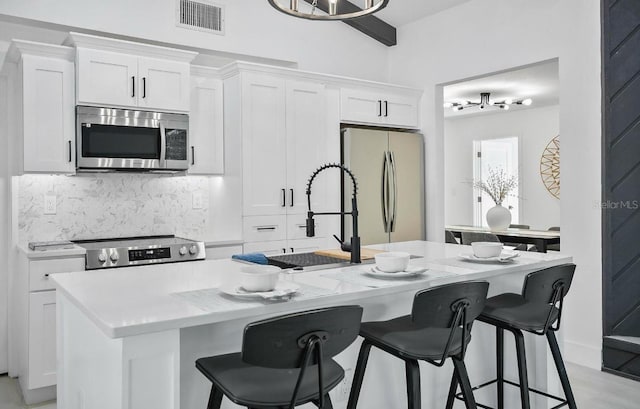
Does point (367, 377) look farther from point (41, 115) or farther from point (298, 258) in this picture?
point (41, 115)

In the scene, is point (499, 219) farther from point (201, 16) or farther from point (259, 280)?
point (259, 280)

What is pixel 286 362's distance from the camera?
144 cm

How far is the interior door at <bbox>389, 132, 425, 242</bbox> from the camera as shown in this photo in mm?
4934

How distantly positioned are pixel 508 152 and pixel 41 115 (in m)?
7.70

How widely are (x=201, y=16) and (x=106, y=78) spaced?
1094mm

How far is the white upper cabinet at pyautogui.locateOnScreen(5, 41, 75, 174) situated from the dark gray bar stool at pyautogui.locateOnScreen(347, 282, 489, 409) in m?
2.54

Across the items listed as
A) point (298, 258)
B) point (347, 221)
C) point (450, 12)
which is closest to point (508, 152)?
point (450, 12)

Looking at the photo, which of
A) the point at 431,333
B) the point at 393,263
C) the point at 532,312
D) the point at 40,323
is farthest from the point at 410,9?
the point at 40,323

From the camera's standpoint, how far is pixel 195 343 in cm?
188

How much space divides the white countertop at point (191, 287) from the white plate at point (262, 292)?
2 centimetres

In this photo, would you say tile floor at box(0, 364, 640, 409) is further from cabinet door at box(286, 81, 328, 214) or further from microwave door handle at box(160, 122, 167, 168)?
cabinet door at box(286, 81, 328, 214)

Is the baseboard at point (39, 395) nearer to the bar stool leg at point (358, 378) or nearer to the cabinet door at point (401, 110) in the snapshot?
the bar stool leg at point (358, 378)

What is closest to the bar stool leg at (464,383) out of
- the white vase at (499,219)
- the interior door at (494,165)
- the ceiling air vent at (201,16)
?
the ceiling air vent at (201,16)

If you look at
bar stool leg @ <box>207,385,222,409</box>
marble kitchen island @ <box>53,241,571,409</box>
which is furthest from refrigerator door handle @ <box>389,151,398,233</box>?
bar stool leg @ <box>207,385,222,409</box>
